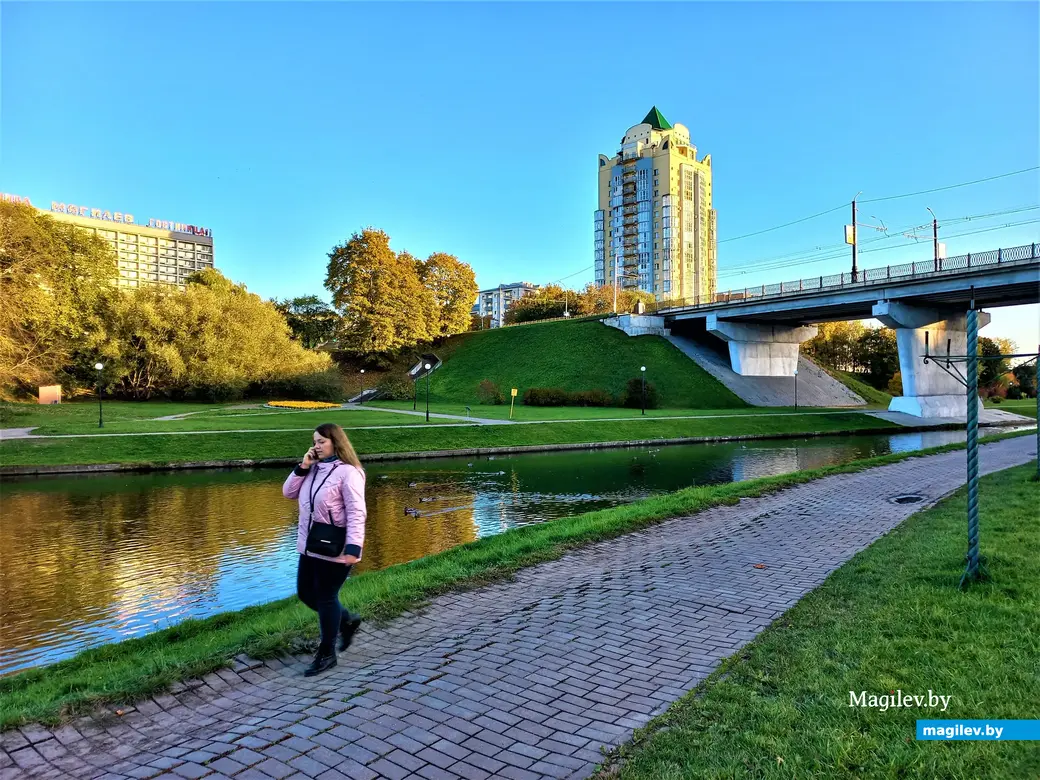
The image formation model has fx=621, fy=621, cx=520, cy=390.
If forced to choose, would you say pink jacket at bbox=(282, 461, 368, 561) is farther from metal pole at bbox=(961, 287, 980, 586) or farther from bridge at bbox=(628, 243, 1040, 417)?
bridge at bbox=(628, 243, 1040, 417)

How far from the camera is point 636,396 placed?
44281 millimetres

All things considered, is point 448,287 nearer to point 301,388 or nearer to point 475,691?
point 301,388

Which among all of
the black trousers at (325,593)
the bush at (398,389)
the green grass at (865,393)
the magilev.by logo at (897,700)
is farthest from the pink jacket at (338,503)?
the green grass at (865,393)

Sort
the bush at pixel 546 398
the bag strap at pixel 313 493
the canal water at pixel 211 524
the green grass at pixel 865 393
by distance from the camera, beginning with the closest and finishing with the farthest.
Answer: the bag strap at pixel 313 493
the canal water at pixel 211 524
the bush at pixel 546 398
the green grass at pixel 865 393

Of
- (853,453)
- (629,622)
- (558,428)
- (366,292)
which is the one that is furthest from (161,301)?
(629,622)

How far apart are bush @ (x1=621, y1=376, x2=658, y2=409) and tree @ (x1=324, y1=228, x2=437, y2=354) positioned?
2301 cm

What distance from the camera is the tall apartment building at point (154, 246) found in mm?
126562

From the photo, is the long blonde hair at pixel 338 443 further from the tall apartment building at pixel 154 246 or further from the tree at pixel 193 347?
the tall apartment building at pixel 154 246

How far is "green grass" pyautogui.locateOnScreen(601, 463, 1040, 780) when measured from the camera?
2.99 metres

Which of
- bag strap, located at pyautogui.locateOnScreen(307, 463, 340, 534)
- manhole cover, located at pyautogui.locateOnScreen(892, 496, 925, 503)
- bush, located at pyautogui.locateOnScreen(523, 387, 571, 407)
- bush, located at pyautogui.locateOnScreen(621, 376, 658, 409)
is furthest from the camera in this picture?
bush, located at pyautogui.locateOnScreen(523, 387, 571, 407)

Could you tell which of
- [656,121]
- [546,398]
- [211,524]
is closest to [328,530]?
[211,524]

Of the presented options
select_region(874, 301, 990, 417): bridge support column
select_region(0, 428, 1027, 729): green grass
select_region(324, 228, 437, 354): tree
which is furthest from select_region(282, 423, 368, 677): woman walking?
select_region(324, 228, 437, 354): tree

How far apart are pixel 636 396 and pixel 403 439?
23301 millimetres

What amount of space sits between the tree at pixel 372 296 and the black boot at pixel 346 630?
171 feet
